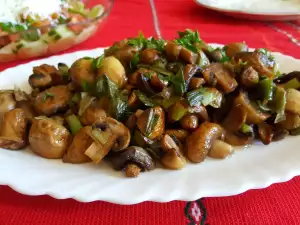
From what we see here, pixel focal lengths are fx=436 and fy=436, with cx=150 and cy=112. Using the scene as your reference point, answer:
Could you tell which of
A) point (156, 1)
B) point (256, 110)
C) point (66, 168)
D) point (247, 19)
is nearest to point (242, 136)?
point (256, 110)

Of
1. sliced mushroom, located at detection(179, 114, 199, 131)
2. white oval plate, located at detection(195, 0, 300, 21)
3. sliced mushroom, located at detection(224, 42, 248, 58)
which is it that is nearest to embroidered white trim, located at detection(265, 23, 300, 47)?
white oval plate, located at detection(195, 0, 300, 21)

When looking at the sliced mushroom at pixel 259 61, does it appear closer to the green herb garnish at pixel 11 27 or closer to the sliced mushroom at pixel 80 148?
the sliced mushroom at pixel 80 148

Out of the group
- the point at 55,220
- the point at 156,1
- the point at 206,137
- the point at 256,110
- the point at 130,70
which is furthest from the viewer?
the point at 156,1

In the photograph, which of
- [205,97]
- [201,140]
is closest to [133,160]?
[201,140]

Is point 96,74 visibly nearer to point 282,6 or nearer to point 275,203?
point 275,203

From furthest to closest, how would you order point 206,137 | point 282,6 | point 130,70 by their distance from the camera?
point 282,6, point 130,70, point 206,137

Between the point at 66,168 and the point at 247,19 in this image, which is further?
the point at 247,19

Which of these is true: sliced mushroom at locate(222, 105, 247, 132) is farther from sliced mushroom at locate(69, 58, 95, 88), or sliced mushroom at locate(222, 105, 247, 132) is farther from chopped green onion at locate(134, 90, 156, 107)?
sliced mushroom at locate(69, 58, 95, 88)
